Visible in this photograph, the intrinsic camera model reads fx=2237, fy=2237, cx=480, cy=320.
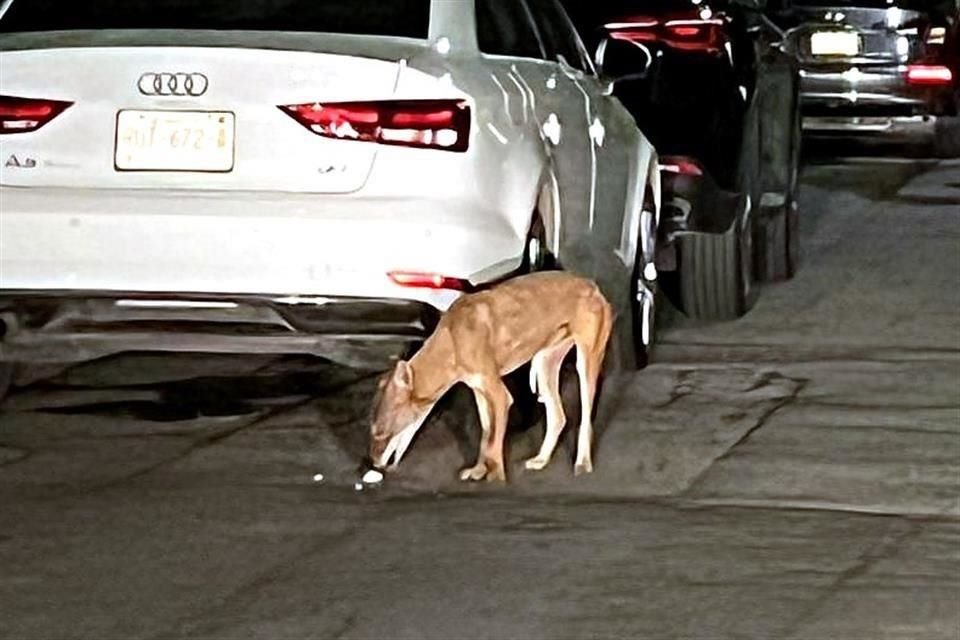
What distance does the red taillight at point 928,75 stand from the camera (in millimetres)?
16109

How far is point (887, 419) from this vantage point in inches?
306

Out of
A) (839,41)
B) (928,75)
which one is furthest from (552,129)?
(928,75)

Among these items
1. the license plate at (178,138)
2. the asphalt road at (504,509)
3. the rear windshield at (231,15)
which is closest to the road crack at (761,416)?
the asphalt road at (504,509)

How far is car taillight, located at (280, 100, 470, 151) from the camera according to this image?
6.61 meters

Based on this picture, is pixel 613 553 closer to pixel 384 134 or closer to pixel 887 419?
pixel 384 134

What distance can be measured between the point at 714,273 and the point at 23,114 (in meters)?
3.74

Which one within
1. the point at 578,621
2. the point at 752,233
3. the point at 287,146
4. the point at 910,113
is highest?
the point at 287,146

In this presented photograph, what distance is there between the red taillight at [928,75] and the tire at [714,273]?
6.62 m

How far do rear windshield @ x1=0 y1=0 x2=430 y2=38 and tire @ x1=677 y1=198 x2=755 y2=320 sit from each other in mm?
2747

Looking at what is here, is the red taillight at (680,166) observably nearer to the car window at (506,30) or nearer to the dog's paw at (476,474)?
the car window at (506,30)

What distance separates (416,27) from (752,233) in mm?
3845

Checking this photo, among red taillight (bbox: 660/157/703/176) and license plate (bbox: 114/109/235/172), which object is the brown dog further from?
red taillight (bbox: 660/157/703/176)

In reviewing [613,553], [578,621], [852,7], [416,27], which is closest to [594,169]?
[416,27]

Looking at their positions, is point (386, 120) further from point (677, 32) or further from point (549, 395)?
point (677, 32)
